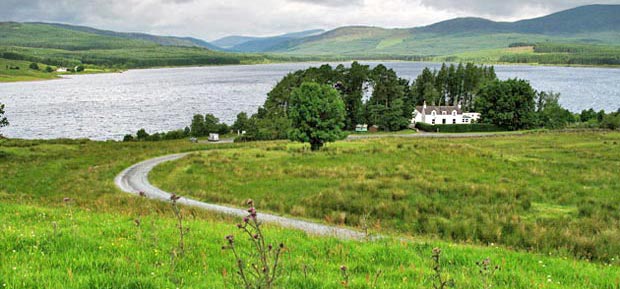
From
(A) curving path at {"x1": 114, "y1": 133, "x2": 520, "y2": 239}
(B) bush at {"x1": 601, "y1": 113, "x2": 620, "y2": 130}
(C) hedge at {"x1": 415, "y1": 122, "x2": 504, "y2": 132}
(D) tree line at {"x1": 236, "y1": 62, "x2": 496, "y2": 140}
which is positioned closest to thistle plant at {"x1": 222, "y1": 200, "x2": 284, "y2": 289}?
(A) curving path at {"x1": 114, "y1": 133, "x2": 520, "y2": 239}

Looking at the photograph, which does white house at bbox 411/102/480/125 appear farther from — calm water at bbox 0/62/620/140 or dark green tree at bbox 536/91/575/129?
calm water at bbox 0/62/620/140

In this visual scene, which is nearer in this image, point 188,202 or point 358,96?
point 188,202

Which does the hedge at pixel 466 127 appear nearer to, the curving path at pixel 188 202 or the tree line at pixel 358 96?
the tree line at pixel 358 96

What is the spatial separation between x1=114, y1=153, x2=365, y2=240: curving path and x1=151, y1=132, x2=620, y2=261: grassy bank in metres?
1.26

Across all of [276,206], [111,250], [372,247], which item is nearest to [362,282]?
[372,247]

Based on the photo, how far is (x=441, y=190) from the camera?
25.3m

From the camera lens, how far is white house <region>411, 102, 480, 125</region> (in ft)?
356

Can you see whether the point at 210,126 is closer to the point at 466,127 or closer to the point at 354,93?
the point at 354,93

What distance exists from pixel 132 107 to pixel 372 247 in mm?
150074

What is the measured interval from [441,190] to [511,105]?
81.3 meters

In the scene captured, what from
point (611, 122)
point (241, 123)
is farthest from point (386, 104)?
point (611, 122)

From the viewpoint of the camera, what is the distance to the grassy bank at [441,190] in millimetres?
17203

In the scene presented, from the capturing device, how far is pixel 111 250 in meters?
8.50

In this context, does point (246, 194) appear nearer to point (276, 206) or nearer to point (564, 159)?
point (276, 206)
